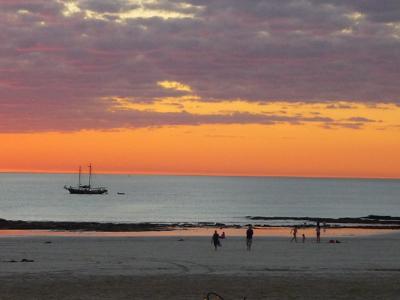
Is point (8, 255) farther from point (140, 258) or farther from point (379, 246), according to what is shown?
point (379, 246)

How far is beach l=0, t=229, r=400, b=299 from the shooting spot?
88.3 feet

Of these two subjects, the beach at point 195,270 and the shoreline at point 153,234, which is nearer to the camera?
the beach at point 195,270

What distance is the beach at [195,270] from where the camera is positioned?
26.9 metres

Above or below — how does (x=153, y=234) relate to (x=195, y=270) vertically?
above

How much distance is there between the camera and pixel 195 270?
35.2 metres

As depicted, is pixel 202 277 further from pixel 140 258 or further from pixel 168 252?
pixel 168 252

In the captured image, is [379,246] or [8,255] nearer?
[8,255]

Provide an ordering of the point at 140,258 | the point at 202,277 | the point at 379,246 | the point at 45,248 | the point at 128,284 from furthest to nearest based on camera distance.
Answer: the point at 379,246, the point at 45,248, the point at 140,258, the point at 202,277, the point at 128,284

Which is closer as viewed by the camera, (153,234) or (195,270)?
(195,270)

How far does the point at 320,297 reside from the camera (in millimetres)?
25953

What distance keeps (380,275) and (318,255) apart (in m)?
10.9

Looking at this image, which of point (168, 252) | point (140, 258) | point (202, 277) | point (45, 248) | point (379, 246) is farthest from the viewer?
point (379, 246)

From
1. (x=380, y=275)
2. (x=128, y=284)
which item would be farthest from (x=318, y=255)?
(x=128, y=284)

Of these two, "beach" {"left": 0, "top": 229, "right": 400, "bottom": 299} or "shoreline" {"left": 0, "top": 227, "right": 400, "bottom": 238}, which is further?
"shoreline" {"left": 0, "top": 227, "right": 400, "bottom": 238}
